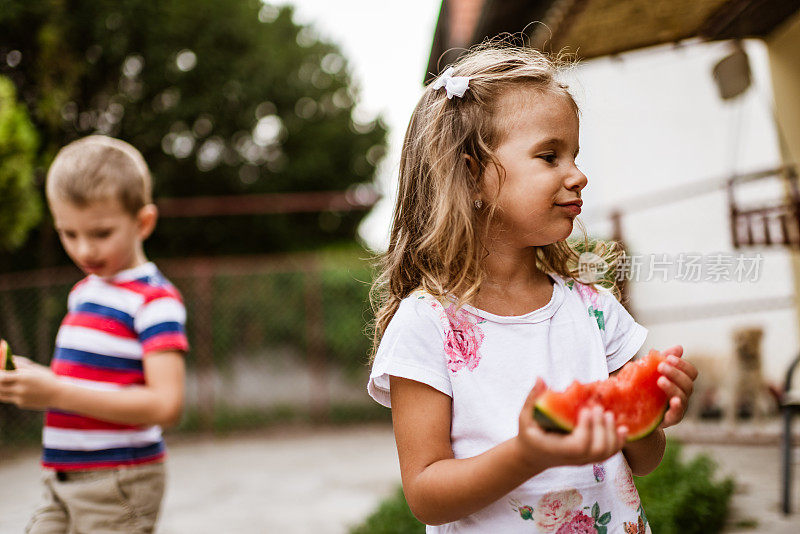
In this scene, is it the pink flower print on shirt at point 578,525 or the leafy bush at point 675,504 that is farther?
the leafy bush at point 675,504

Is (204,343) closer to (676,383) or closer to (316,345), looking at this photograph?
(316,345)

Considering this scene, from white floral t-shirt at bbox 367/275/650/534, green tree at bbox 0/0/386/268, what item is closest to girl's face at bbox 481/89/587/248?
white floral t-shirt at bbox 367/275/650/534

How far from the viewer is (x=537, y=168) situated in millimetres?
1589

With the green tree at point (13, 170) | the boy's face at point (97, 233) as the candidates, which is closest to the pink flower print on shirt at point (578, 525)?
the boy's face at point (97, 233)

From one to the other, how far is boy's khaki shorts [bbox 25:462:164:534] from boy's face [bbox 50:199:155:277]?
0.65 m

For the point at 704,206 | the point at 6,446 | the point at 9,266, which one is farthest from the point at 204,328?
the point at 704,206

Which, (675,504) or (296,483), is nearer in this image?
(675,504)

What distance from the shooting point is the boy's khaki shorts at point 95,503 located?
2322 mm

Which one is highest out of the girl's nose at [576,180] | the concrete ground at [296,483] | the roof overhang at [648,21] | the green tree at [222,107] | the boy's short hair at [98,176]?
the green tree at [222,107]

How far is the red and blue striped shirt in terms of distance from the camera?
238 centimetres

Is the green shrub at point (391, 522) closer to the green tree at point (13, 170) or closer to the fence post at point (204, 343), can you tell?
the green tree at point (13, 170)

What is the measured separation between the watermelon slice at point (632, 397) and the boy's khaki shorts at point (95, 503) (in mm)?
1617

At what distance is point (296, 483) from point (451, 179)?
545cm

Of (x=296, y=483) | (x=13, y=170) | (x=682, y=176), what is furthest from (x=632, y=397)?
(x=13, y=170)
